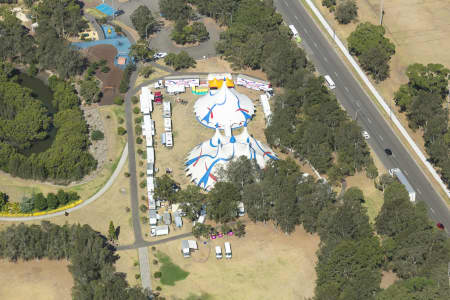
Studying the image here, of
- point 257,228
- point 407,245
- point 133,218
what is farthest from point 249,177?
point 407,245

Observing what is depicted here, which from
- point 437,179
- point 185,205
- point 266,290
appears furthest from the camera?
point 437,179

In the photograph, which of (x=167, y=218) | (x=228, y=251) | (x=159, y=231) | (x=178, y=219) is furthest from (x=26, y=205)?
(x=228, y=251)

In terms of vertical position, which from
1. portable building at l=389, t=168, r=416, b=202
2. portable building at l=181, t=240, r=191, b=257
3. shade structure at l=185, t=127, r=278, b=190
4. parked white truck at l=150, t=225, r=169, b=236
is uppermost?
shade structure at l=185, t=127, r=278, b=190

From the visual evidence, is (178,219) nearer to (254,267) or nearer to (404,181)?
(254,267)

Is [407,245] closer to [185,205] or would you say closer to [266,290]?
[266,290]

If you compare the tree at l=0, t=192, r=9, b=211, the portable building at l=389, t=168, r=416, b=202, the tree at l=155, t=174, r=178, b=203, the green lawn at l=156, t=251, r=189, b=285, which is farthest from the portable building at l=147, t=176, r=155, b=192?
the portable building at l=389, t=168, r=416, b=202

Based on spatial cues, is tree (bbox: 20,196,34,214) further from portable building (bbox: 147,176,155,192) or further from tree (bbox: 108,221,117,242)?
portable building (bbox: 147,176,155,192)
